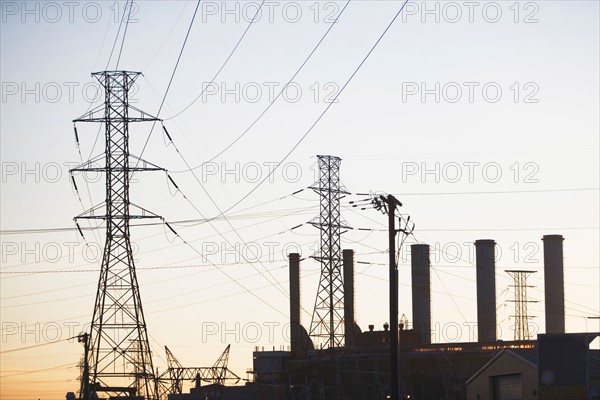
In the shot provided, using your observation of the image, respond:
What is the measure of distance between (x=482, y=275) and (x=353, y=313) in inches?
499

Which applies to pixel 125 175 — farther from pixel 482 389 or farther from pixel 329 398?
pixel 329 398

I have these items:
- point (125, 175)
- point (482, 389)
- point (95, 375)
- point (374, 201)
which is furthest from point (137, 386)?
point (374, 201)

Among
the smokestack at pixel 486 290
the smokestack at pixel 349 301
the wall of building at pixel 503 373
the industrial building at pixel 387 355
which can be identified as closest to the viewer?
the wall of building at pixel 503 373

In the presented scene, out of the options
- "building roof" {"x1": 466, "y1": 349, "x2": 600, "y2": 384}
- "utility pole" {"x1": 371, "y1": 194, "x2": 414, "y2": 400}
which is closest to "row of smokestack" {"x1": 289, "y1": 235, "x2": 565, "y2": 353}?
"building roof" {"x1": 466, "y1": 349, "x2": 600, "y2": 384}

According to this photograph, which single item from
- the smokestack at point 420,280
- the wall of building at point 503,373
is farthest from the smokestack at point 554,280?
the wall of building at point 503,373

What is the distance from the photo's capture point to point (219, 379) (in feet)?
260

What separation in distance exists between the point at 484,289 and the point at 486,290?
7.9 inches

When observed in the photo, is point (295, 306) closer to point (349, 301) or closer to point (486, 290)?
point (349, 301)

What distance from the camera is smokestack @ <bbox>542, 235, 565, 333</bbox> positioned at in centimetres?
9238

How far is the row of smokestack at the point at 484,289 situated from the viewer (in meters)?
92.9

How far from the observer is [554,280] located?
303 ft

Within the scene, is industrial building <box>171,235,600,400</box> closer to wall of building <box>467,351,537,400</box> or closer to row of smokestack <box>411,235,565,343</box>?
row of smokestack <box>411,235,565,343</box>

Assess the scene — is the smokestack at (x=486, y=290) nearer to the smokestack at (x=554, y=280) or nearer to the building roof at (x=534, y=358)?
the smokestack at (x=554, y=280)

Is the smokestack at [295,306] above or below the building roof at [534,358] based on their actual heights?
above
